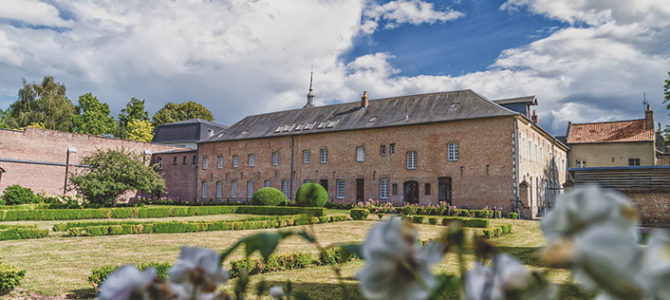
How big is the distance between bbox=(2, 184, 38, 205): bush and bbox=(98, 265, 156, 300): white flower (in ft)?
99.7

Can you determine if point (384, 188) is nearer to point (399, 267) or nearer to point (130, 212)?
point (130, 212)

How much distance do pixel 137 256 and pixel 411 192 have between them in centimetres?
1754

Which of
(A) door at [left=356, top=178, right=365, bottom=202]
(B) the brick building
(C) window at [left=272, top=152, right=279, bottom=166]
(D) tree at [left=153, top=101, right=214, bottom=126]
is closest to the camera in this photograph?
(B) the brick building

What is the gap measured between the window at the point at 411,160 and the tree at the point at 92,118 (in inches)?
1388

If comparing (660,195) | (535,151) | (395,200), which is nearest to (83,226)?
(395,200)

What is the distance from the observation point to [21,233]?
1251cm

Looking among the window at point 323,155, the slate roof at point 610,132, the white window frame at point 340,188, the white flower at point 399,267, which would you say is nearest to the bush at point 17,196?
the window at point 323,155

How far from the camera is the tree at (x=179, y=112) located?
5222 centimetres

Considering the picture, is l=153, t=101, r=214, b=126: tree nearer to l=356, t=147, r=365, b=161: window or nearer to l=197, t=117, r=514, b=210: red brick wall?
l=197, t=117, r=514, b=210: red brick wall

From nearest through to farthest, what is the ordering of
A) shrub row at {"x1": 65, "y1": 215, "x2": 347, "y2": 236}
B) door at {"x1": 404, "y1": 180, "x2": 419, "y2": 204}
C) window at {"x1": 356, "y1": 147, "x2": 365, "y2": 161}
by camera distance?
shrub row at {"x1": 65, "y1": 215, "x2": 347, "y2": 236} < door at {"x1": 404, "y1": 180, "x2": 419, "y2": 204} < window at {"x1": 356, "y1": 147, "x2": 365, "y2": 161}

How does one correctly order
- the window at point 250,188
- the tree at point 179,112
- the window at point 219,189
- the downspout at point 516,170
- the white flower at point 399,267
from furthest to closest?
the tree at point 179,112 < the window at point 219,189 < the window at point 250,188 < the downspout at point 516,170 < the white flower at point 399,267

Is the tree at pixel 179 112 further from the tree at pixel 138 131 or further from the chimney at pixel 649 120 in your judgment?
the chimney at pixel 649 120

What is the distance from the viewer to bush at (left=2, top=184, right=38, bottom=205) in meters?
24.8

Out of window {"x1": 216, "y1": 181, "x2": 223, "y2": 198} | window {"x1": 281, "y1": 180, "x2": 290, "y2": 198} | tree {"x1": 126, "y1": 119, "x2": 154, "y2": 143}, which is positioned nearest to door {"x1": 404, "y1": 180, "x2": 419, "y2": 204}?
window {"x1": 281, "y1": 180, "x2": 290, "y2": 198}
